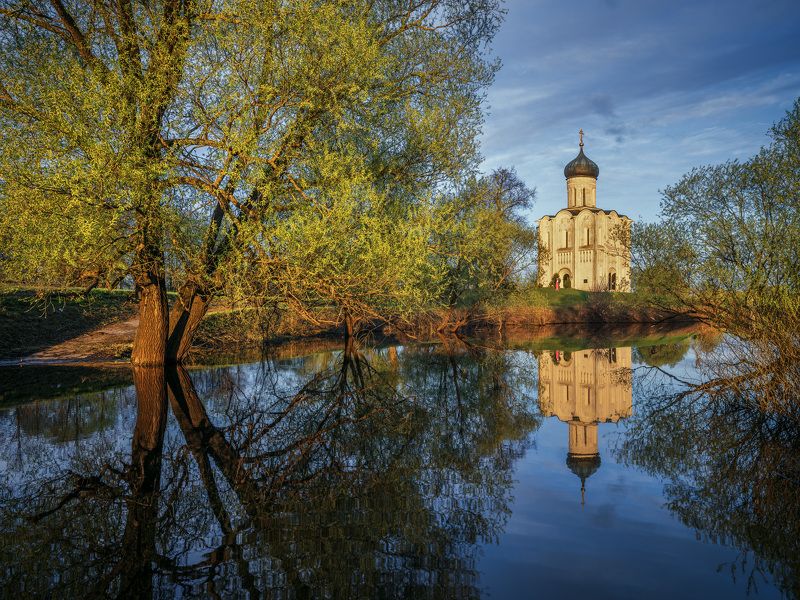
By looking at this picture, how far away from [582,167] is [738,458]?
70694mm

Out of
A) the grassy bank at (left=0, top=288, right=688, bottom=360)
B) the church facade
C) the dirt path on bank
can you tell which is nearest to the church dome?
the church facade

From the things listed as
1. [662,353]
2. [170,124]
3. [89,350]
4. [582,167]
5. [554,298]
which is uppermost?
[582,167]

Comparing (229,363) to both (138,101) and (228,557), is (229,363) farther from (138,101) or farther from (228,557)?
(228,557)

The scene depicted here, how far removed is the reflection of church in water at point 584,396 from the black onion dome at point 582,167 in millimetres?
57884

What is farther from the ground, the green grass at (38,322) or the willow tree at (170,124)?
the willow tree at (170,124)

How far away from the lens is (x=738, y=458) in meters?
7.00

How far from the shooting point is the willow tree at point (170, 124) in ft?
34.7

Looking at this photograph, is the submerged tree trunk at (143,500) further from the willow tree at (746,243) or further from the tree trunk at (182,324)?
the willow tree at (746,243)

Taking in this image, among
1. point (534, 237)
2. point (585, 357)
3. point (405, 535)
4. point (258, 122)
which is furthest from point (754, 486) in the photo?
point (534, 237)

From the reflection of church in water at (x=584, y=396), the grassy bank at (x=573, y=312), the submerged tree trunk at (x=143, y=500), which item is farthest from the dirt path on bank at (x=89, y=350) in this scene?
the grassy bank at (x=573, y=312)

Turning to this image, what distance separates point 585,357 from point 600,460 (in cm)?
1249

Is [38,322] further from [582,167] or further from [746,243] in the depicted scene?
[582,167]

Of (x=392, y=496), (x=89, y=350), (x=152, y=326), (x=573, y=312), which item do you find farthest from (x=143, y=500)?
(x=573, y=312)

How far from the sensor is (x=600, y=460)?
717cm
